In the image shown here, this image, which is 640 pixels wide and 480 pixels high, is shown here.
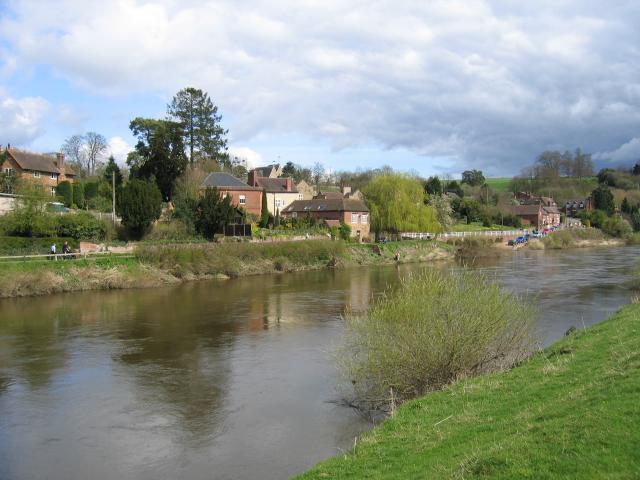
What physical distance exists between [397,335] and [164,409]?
21.1ft

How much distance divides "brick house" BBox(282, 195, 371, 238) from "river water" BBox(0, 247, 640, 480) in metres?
30.4

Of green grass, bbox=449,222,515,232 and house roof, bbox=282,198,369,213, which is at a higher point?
house roof, bbox=282,198,369,213

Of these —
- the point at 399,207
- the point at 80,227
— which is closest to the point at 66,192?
the point at 80,227

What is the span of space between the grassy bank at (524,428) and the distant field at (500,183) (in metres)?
135

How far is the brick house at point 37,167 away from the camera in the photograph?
56.6m

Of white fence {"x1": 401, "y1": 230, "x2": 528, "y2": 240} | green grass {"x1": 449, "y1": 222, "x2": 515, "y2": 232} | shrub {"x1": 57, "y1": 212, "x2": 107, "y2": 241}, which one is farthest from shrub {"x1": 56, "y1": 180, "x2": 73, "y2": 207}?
green grass {"x1": 449, "y1": 222, "x2": 515, "y2": 232}

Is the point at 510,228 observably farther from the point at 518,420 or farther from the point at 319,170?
the point at 518,420

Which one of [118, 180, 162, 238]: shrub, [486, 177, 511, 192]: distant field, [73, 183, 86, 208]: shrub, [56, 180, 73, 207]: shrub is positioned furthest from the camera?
[486, 177, 511, 192]: distant field

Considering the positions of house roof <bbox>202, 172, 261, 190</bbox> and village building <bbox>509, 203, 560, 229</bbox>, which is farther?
village building <bbox>509, 203, 560, 229</bbox>

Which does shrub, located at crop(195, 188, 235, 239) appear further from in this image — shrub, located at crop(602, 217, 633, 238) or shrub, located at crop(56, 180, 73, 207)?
shrub, located at crop(602, 217, 633, 238)

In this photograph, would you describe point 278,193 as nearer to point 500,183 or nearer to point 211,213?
point 211,213

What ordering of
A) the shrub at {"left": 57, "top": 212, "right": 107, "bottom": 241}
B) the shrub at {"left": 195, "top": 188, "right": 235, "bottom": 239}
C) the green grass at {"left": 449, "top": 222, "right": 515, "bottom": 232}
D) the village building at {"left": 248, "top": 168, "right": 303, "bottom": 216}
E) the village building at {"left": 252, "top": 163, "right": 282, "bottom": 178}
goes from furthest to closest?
the village building at {"left": 252, "top": 163, "right": 282, "bottom": 178}
the green grass at {"left": 449, "top": 222, "right": 515, "bottom": 232}
the village building at {"left": 248, "top": 168, "right": 303, "bottom": 216}
the shrub at {"left": 195, "top": 188, "right": 235, "bottom": 239}
the shrub at {"left": 57, "top": 212, "right": 107, "bottom": 241}

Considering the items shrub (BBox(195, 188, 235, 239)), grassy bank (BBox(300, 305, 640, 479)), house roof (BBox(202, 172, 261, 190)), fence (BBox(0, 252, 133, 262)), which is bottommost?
grassy bank (BBox(300, 305, 640, 479))

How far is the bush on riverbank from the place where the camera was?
13.8 m
